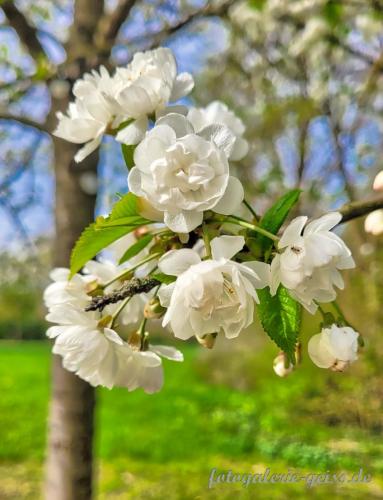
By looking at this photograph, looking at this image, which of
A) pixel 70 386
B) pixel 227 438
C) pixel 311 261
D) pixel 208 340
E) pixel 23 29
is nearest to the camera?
pixel 311 261

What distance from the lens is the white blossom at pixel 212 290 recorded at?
43 cm

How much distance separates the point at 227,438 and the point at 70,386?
2.07 m

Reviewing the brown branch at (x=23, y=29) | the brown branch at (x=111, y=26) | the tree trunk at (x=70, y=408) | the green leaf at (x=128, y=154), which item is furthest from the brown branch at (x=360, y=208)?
the brown branch at (x=23, y=29)

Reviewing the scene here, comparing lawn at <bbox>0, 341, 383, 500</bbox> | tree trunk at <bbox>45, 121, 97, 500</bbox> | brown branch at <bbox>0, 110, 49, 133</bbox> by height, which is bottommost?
lawn at <bbox>0, 341, 383, 500</bbox>

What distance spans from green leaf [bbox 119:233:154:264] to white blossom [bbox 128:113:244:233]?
0.11 metres

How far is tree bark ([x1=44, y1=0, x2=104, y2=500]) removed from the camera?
4.61 ft

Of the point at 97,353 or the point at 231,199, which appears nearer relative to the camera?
the point at 231,199

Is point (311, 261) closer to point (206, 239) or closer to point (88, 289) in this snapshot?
point (206, 239)

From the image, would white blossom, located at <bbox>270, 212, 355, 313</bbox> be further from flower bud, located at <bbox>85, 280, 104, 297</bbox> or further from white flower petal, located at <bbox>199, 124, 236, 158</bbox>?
flower bud, located at <bbox>85, 280, 104, 297</bbox>

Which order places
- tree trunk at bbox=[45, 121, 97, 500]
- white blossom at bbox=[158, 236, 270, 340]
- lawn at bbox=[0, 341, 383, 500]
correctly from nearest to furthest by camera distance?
white blossom at bbox=[158, 236, 270, 340] → tree trunk at bbox=[45, 121, 97, 500] → lawn at bbox=[0, 341, 383, 500]

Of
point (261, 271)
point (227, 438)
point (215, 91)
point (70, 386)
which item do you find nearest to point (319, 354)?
point (261, 271)

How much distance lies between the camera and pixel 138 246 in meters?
0.58

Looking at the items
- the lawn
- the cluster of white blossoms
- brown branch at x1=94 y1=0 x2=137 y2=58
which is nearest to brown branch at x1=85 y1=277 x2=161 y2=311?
the cluster of white blossoms

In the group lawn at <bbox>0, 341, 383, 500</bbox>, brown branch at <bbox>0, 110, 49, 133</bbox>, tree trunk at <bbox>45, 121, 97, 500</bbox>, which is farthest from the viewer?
lawn at <bbox>0, 341, 383, 500</bbox>
